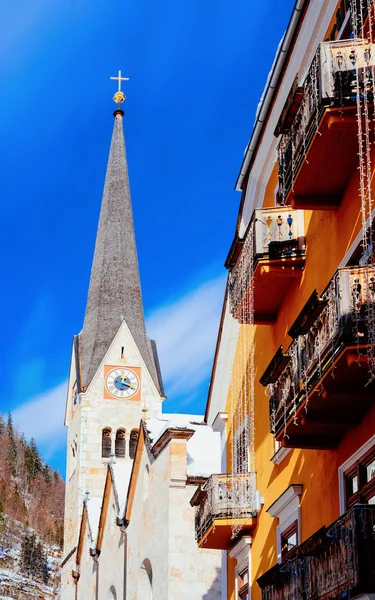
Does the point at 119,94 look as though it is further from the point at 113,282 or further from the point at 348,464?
the point at 348,464

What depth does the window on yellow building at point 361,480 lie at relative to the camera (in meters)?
14.2

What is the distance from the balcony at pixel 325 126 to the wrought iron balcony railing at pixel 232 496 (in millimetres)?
6487

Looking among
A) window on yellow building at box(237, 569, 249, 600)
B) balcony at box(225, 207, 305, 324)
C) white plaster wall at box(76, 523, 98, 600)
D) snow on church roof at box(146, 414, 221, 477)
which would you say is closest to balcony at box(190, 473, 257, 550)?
window on yellow building at box(237, 569, 249, 600)

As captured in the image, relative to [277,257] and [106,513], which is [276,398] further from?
[106,513]

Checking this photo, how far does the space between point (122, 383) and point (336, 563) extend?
187 ft

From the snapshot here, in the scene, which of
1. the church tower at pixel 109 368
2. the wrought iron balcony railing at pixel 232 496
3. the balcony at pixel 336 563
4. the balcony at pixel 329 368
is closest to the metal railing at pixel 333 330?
the balcony at pixel 329 368

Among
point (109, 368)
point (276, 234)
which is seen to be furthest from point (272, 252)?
point (109, 368)

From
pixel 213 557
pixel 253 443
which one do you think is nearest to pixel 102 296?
pixel 213 557

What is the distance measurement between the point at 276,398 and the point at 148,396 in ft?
171

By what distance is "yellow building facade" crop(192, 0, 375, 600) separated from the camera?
13039mm

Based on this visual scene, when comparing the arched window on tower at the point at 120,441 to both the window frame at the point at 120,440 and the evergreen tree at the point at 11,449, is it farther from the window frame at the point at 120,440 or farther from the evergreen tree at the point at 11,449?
the evergreen tree at the point at 11,449

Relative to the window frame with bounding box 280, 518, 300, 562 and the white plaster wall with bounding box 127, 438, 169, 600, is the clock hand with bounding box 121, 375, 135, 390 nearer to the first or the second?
the white plaster wall with bounding box 127, 438, 169, 600

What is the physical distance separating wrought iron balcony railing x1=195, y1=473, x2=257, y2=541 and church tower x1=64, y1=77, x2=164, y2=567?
140ft

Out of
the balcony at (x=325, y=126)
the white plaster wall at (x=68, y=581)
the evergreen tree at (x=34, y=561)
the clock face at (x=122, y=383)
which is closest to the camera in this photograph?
the balcony at (x=325, y=126)
